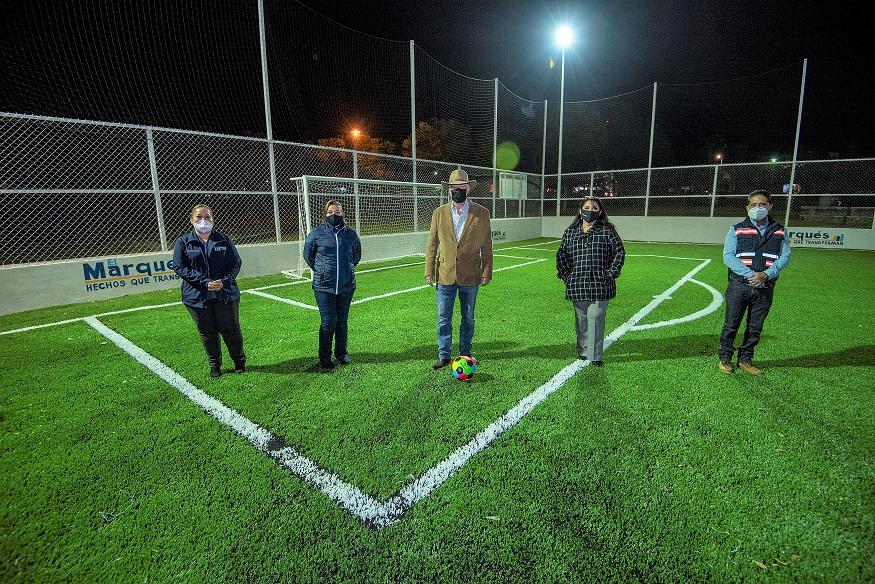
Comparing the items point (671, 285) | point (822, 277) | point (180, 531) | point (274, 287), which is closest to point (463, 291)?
point (180, 531)

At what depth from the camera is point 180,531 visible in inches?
91.6

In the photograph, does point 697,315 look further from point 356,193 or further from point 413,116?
point 413,116

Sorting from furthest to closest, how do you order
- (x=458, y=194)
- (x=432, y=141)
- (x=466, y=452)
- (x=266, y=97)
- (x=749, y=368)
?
(x=432, y=141)
(x=266, y=97)
(x=749, y=368)
(x=458, y=194)
(x=466, y=452)

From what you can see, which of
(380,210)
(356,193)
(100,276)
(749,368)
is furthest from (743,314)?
(380,210)

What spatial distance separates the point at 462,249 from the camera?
4234 mm

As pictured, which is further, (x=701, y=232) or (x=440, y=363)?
(x=701, y=232)

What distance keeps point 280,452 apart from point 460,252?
238 centimetres

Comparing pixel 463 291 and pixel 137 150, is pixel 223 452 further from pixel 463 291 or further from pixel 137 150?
pixel 137 150

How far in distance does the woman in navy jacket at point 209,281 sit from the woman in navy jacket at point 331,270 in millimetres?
776

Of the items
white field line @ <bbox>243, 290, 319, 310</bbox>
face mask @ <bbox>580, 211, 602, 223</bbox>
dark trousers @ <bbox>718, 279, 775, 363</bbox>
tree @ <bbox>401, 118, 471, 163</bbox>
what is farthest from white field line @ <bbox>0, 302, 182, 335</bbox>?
tree @ <bbox>401, 118, 471, 163</bbox>

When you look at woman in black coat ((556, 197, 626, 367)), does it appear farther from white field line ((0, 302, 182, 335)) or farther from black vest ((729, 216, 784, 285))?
white field line ((0, 302, 182, 335))

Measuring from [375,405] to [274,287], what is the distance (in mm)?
6228

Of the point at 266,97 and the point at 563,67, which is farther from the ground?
the point at 563,67

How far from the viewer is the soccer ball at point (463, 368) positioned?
13.7 ft
